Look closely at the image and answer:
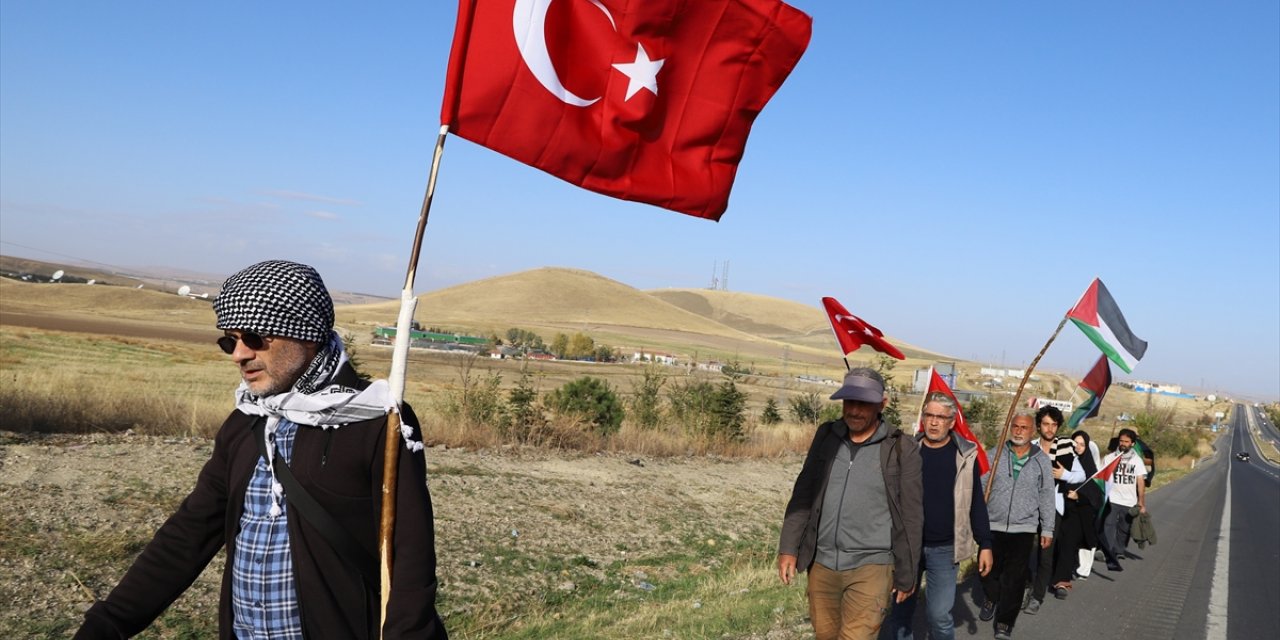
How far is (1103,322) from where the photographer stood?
10.3 metres

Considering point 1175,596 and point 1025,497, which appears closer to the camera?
point 1025,497

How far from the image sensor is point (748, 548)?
42.2 ft

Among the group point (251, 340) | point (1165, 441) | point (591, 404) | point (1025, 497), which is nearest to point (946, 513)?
point (1025, 497)

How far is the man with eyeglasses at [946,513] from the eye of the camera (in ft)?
22.3

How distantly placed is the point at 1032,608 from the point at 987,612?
1086 millimetres

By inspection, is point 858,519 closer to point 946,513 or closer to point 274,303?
point 946,513

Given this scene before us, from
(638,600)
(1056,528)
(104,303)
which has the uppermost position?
(104,303)

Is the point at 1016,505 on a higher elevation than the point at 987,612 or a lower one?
higher

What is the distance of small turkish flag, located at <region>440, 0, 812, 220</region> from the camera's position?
3865mm

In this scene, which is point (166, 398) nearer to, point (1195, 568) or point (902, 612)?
point (902, 612)

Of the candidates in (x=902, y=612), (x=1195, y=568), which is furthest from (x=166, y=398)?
(x=1195, y=568)

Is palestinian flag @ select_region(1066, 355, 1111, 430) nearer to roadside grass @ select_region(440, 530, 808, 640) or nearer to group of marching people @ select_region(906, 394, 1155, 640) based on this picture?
group of marching people @ select_region(906, 394, 1155, 640)

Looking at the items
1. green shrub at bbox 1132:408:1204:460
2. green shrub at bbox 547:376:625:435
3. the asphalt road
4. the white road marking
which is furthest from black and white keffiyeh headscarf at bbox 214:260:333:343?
green shrub at bbox 1132:408:1204:460

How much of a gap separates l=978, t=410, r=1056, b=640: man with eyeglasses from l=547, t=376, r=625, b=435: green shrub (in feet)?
45.6
